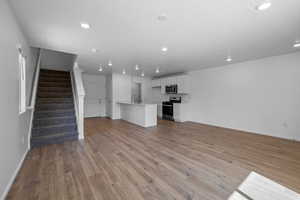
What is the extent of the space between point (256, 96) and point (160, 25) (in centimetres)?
438

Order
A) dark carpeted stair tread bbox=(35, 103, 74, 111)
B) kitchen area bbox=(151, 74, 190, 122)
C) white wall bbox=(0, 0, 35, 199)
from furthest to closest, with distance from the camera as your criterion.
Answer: kitchen area bbox=(151, 74, 190, 122), dark carpeted stair tread bbox=(35, 103, 74, 111), white wall bbox=(0, 0, 35, 199)

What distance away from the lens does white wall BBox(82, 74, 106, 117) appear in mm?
7711

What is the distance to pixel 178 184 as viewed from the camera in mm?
1973

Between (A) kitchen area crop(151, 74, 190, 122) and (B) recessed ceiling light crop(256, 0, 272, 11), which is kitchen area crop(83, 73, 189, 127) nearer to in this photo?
(A) kitchen area crop(151, 74, 190, 122)

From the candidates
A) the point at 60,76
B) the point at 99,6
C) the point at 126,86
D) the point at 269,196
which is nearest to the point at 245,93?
the point at 269,196

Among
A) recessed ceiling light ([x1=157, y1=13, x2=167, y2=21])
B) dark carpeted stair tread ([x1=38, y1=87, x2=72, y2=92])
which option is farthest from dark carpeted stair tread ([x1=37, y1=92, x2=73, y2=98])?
recessed ceiling light ([x1=157, y1=13, x2=167, y2=21])

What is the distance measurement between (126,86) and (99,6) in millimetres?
6085

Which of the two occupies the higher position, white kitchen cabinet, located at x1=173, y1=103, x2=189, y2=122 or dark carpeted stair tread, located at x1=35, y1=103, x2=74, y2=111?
dark carpeted stair tread, located at x1=35, y1=103, x2=74, y2=111

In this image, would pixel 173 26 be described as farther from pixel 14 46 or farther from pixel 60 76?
pixel 60 76

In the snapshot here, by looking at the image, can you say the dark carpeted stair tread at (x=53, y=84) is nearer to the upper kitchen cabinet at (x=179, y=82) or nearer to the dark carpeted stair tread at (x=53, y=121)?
the dark carpeted stair tread at (x=53, y=121)

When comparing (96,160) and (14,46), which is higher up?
(14,46)

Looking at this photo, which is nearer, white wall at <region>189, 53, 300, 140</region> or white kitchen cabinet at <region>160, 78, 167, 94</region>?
white wall at <region>189, 53, 300, 140</region>

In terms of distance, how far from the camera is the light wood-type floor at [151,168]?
1827 mm

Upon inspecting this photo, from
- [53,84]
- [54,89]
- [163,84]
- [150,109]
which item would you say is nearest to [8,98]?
[54,89]
